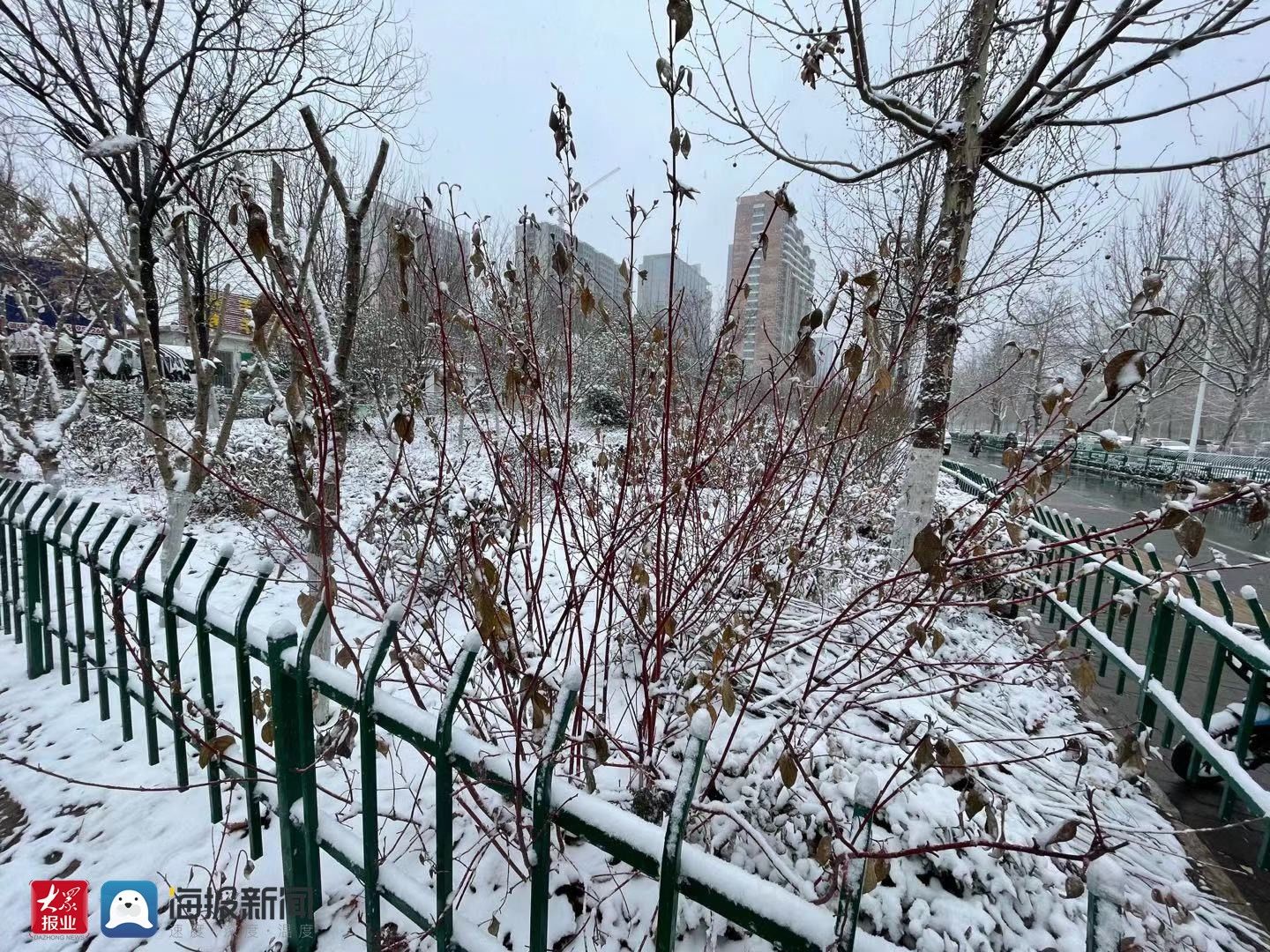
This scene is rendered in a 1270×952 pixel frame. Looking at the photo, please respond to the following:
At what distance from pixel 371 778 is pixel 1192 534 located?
2.06m

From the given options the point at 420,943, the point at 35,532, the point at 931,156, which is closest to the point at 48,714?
the point at 35,532

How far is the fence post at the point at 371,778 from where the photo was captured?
1.27 m

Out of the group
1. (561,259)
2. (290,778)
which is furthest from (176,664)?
(561,259)

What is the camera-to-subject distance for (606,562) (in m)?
1.82

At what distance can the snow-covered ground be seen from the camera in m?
1.67

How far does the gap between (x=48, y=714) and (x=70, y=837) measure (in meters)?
0.99

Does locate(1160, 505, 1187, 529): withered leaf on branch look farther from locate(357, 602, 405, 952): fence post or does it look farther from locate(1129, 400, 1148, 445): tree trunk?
locate(357, 602, 405, 952): fence post

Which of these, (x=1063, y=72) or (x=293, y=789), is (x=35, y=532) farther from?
(x=1063, y=72)

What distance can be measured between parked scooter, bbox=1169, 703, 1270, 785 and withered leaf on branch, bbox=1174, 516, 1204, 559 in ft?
7.51

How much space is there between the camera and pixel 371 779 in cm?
138

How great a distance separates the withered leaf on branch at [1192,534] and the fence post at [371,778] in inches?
72.6

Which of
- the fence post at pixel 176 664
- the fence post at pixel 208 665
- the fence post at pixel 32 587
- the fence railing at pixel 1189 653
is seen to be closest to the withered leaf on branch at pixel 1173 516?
the fence railing at pixel 1189 653

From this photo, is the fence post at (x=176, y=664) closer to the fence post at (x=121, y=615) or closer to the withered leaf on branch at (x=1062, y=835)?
the fence post at (x=121, y=615)

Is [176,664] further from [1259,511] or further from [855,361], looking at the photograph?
[1259,511]
